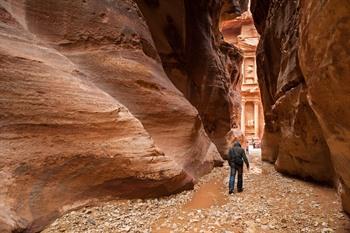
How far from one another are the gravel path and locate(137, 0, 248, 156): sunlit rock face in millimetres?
7804

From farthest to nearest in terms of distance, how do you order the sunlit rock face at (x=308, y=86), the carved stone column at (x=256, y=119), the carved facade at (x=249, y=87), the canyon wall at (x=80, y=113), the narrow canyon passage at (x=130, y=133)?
the carved facade at (x=249, y=87) → the carved stone column at (x=256, y=119) → the canyon wall at (x=80, y=113) → the narrow canyon passage at (x=130, y=133) → the sunlit rock face at (x=308, y=86)

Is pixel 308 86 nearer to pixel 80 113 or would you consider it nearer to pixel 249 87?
pixel 80 113

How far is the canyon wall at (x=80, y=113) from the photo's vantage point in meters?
4.48

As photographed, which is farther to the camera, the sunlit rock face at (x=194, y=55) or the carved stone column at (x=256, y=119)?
the carved stone column at (x=256, y=119)

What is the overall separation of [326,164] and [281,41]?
5.72 metres

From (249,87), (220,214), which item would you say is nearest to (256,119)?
(249,87)

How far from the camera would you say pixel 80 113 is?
208 inches

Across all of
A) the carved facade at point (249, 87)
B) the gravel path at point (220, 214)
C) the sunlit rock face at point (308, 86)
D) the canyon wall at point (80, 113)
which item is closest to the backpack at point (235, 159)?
the gravel path at point (220, 214)

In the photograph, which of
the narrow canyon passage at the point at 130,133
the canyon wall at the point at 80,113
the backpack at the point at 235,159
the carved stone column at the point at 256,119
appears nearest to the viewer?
the narrow canyon passage at the point at 130,133

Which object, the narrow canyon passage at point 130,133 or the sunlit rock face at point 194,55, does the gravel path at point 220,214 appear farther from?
the sunlit rock face at point 194,55

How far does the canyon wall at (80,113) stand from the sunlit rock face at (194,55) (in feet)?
13.1

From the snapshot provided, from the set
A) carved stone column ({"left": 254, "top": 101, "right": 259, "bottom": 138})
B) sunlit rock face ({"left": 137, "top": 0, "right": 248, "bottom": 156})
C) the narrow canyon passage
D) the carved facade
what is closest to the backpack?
the narrow canyon passage

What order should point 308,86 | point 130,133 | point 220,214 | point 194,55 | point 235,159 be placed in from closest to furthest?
point 308,86
point 220,214
point 130,133
point 235,159
point 194,55

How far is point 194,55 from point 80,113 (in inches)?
448
